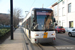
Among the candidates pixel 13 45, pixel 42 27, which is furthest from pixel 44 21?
pixel 13 45

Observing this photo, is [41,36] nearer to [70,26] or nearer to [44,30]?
[44,30]

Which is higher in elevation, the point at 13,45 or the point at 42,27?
the point at 42,27

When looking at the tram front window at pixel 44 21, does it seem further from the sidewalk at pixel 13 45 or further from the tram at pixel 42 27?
the sidewalk at pixel 13 45

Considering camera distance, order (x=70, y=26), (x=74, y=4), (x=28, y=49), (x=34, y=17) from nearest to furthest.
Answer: (x=28, y=49) < (x=34, y=17) < (x=74, y=4) < (x=70, y=26)

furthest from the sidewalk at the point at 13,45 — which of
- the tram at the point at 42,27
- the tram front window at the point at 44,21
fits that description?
the tram front window at the point at 44,21

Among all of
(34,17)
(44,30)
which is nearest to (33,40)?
(44,30)

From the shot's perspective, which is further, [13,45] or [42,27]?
[13,45]

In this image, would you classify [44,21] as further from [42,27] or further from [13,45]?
[13,45]


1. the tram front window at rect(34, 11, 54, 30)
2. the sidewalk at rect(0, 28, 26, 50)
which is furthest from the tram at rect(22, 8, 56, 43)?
the sidewalk at rect(0, 28, 26, 50)

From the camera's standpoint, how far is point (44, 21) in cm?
735

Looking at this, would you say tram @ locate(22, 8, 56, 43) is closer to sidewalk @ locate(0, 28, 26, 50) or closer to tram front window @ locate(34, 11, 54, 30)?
tram front window @ locate(34, 11, 54, 30)

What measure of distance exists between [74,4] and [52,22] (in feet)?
49.3

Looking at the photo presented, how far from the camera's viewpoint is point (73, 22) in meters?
20.6

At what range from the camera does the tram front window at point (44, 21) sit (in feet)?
23.9
